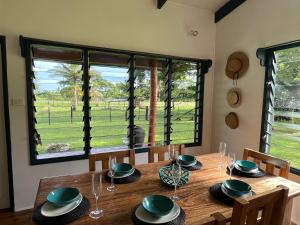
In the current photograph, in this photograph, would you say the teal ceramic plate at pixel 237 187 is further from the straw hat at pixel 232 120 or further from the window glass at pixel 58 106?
the window glass at pixel 58 106

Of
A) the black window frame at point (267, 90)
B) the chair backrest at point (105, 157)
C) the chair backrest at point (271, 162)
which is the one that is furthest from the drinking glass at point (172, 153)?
the black window frame at point (267, 90)

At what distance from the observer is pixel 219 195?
4.37ft

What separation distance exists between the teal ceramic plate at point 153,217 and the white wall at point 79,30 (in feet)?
5.36

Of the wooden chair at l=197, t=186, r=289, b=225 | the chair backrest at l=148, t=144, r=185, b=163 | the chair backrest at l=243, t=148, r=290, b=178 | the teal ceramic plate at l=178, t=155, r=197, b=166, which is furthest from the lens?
the chair backrest at l=148, t=144, r=185, b=163

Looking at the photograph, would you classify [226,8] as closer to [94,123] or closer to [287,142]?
[287,142]

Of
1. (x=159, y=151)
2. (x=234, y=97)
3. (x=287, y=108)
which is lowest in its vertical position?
(x=159, y=151)

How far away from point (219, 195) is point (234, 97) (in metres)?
1.84

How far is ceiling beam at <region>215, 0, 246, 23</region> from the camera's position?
2.81m

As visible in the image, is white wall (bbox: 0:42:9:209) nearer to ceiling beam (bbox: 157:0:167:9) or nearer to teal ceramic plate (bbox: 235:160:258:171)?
ceiling beam (bbox: 157:0:167:9)

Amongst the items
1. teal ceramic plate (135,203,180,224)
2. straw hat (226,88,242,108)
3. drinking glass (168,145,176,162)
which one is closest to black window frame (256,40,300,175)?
straw hat (226,88,242,108)

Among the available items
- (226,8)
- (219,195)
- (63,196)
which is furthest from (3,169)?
(226,8)

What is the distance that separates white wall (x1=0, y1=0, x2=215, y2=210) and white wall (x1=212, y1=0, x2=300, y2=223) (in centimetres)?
43

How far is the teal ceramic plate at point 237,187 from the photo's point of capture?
1312mm

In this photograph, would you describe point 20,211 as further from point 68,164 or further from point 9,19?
point 9,19
